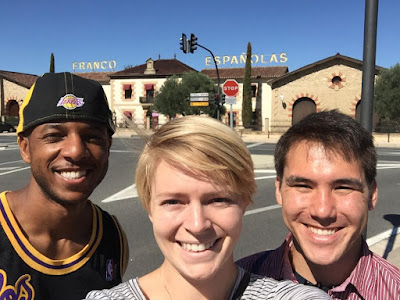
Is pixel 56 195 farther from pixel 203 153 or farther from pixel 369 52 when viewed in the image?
pixel 369 52

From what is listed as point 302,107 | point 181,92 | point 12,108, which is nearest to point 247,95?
point 302,107

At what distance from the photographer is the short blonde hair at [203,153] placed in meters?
1.24

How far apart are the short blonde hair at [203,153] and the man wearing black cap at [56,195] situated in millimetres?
548

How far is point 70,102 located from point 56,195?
483 millimetres

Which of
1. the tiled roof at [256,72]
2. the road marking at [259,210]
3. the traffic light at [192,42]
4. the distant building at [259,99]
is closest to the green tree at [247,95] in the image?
the distant building at [259,99]

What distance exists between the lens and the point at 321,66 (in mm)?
33312

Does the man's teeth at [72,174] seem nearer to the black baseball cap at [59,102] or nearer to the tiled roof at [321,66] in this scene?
the black baseball cap at [59,102]

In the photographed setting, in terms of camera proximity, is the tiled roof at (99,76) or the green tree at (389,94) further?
the tiled roof at (99,76)

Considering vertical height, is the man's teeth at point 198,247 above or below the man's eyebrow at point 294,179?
below

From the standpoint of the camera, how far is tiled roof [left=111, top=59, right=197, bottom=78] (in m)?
41.6

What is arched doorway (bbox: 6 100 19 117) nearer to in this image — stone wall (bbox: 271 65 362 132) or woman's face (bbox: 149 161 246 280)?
stone wall (bbox: 271 65 362 132)

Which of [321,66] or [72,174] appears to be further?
[321,66]

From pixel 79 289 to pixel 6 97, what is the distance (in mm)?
49730

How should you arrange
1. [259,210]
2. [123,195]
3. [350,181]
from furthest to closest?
[123,195]
[259,210]
[350,181]
